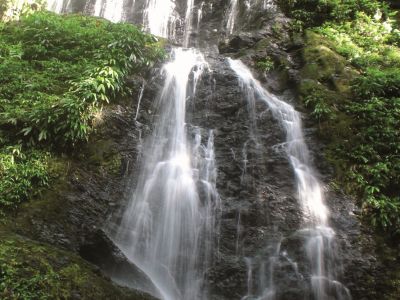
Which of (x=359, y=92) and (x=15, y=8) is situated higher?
(x=15, y=8)

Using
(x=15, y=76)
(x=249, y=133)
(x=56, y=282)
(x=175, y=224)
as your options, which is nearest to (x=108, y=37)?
(x=15, y=76)

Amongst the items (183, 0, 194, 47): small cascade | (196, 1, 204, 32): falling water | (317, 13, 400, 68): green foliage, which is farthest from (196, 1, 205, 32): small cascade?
(317, 13, 400, 68): green foliage

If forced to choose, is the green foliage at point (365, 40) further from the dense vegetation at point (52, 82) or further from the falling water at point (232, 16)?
the dense vegetation at point (52, 82)

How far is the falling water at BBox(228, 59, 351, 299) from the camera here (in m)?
6.27

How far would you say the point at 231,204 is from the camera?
24.0 ft

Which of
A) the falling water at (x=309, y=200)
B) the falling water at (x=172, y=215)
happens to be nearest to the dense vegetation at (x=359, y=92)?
the falling water at (x=309, y=200)

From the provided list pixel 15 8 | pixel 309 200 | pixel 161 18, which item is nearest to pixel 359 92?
pixel 309 200

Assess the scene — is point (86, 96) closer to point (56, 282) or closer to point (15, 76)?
point (15, 76)

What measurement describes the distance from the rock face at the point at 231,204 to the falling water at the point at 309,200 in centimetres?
15

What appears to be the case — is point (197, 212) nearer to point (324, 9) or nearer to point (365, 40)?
point (365, 40)

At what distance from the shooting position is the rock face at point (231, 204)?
19.5ft

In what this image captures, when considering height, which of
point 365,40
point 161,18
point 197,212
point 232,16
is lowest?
point 197,212

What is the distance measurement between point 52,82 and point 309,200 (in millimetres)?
6223

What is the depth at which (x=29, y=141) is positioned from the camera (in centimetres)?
695
